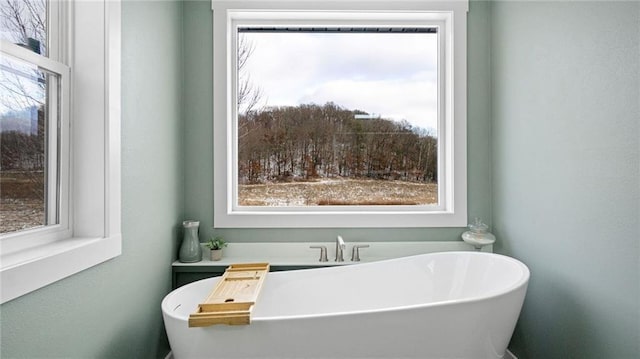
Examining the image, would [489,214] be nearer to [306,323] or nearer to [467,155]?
[467,155]

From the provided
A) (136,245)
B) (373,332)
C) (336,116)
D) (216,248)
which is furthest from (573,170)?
(136,245)

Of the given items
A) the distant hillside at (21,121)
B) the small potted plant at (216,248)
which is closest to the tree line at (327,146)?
the small potted plant at (216,248)

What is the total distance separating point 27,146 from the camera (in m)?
1.23

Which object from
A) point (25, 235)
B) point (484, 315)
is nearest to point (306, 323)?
point (484, 315)

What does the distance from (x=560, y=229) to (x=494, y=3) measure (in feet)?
5.09

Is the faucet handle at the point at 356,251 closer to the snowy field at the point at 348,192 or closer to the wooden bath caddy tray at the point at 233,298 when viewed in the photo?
the snowy field at the point at 348,192

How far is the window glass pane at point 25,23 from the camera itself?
1126 mm

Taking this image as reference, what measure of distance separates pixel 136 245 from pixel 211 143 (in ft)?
2.81

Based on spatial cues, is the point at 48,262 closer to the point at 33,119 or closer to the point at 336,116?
the point at 33,119

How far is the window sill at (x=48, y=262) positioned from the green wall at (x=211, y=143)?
0.86 meters

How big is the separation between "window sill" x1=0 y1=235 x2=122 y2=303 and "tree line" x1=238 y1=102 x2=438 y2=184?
46.6 inches

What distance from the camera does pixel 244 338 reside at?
51.8 inches

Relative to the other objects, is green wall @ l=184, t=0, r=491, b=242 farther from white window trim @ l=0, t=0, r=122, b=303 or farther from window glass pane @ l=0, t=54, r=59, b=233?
window glass pane @ l=0, t=54, r=59, b=233

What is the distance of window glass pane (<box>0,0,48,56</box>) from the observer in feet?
3.70
